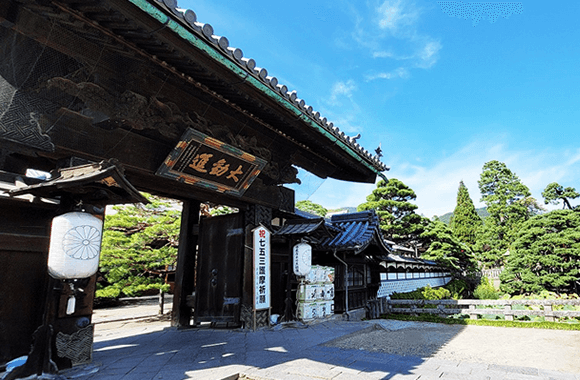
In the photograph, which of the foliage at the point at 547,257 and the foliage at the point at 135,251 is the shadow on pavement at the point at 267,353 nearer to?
the foliage at the point at 135,251

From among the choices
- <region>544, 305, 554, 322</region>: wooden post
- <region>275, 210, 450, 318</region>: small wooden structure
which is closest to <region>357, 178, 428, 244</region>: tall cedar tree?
<region>275, 210, 450, 318</region>: small wooden structure

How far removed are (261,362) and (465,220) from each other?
4050 cm

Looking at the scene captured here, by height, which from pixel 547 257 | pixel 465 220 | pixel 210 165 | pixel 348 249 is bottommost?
pixel 547 257

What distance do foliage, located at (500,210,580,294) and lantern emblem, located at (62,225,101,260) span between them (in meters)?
20.3

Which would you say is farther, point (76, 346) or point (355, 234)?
point (355, 234)

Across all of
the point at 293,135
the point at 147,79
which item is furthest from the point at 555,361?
the point at 147,79

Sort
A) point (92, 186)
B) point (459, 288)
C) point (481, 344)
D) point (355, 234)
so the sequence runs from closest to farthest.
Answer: point (92, 186)
point (481, 344)
point (355, 234)
point (459, 288)

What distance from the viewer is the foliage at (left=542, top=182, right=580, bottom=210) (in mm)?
25870

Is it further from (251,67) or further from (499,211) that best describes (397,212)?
(251,67)

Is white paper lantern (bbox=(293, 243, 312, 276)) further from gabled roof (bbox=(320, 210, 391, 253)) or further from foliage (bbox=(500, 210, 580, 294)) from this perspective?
foliage (bbox=(500, 210, 580, 294))

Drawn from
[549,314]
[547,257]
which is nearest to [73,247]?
[549,314]

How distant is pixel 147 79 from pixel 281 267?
22.7ft

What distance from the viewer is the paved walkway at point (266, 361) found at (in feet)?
15.0

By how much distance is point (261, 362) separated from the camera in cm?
523
